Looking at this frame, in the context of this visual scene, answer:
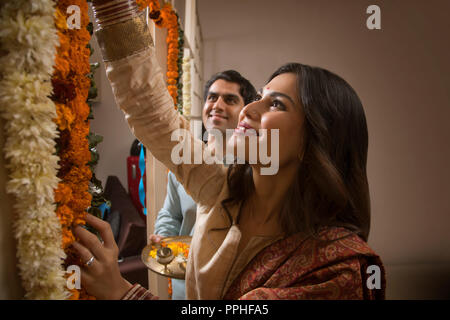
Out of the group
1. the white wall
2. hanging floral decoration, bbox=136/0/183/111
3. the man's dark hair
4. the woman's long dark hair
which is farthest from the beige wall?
the woman's long dark hair

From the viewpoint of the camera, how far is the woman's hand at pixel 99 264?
418 mm

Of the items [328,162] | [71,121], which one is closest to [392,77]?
[328,162]

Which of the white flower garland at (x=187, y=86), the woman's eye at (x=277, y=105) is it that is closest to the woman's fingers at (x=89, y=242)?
the woman's eye at (x=277, y=105)

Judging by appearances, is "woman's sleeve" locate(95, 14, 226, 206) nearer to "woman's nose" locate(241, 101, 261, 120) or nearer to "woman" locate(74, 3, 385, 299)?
"woman" locate(74, 3, 385, 299)

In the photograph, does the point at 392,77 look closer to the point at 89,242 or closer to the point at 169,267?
the point at 169,267

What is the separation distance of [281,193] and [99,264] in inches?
17.5

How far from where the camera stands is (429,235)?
1.83m

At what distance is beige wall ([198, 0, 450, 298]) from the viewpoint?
5.65ft

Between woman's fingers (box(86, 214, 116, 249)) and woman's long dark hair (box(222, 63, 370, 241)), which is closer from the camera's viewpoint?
woman's fingers (box(86, 214, 116, 249))

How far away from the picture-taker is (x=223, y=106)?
114 centimetres

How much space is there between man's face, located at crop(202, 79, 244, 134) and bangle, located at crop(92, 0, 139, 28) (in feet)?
2.26

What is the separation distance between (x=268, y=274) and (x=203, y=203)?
259 mm

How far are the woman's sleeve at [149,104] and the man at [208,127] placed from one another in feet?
1.30
